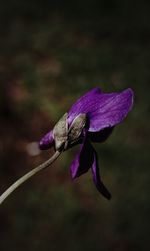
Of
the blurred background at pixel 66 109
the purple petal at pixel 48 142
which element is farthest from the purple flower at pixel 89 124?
the blurred background at pixel 66 109

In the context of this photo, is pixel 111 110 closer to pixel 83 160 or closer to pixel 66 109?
pixel 83 160

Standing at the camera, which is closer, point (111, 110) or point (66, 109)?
point (111, 110)

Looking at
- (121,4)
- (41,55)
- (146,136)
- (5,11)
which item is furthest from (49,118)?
(121,4)

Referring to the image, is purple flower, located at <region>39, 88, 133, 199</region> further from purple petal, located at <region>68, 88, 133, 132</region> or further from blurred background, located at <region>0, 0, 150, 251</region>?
blurred background, located at <region>0, 0, 150, 251</region>

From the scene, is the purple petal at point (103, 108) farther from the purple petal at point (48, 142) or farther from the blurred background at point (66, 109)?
the blurred background at point (66, 109)

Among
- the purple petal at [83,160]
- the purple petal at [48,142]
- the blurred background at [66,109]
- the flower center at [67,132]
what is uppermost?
the flower center at [67,132]

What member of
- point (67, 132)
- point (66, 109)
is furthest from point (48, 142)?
point (66, 109)
